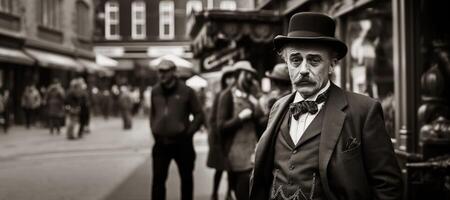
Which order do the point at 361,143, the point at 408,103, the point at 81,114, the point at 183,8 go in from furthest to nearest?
the point at 183,8, the point at 81,114, the point at 408,103, the point at 361,143

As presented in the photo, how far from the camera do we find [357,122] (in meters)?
2.63

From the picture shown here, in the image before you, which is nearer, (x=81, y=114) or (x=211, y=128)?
(x=211, y=128)

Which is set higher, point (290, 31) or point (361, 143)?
point (290, 31)

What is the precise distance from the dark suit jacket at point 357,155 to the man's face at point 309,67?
0.42ft

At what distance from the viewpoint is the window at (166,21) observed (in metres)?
46.6

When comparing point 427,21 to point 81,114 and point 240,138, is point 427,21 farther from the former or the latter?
point 81,114

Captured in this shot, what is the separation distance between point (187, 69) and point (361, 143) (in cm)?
2344

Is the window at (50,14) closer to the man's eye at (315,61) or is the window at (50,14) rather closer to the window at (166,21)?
the window at (166,21)

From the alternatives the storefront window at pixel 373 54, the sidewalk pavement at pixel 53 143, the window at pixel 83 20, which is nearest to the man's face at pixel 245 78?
the storefront window at pixel 373 54

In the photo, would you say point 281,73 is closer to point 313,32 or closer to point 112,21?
point 313,32

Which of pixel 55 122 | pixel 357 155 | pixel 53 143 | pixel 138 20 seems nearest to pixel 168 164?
pixel 357 155

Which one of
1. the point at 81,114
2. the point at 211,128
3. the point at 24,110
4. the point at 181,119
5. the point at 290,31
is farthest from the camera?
the point at 24,110

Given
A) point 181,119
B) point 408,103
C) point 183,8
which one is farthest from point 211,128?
point 183,8

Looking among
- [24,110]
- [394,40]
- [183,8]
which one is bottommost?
[24,110]
